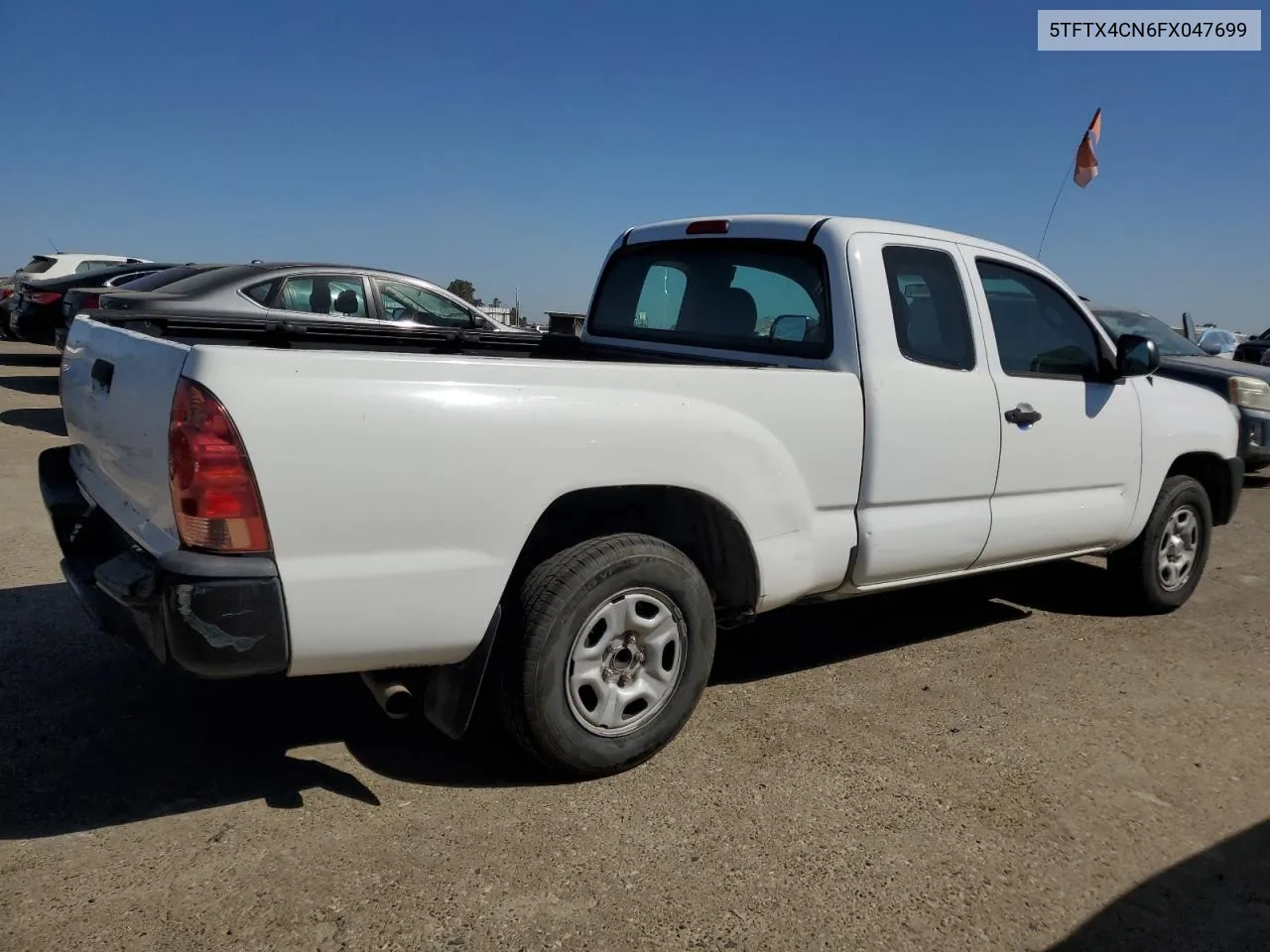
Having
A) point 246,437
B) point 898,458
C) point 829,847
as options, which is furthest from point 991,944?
point 246,437

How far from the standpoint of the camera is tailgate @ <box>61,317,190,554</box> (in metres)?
2.49

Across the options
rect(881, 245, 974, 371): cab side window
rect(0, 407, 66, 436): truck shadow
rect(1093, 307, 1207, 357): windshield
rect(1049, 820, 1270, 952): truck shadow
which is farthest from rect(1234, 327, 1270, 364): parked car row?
rect(0, 407, 66, 436): truck shadow

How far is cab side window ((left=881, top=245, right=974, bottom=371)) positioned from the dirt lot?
1.37m

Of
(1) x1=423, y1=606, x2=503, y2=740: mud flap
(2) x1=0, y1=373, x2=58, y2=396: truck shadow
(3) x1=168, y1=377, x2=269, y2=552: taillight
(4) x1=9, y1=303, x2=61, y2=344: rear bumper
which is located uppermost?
(4) x1=9, y1=303, x2=61, y2=344: rear bumper

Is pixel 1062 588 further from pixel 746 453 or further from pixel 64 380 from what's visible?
pixel 64 380

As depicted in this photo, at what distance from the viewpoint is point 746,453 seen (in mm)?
3180

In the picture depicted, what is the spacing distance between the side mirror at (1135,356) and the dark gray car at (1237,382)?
10.9ft

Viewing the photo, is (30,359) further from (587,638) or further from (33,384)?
(587,638)

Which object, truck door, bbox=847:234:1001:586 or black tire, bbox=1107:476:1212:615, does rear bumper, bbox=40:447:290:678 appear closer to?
truck door, bbox=847:234:1001:586

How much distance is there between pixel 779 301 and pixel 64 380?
8.90ft

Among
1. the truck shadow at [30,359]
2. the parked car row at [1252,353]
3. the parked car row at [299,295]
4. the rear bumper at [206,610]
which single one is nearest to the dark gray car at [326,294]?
the parked car row at [299,295]

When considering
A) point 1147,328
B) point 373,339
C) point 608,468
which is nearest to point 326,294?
point 373,339

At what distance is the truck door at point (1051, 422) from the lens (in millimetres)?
4117

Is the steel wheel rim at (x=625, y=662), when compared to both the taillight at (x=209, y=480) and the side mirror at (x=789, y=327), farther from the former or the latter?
the side mirror at (x=789, y=327)
